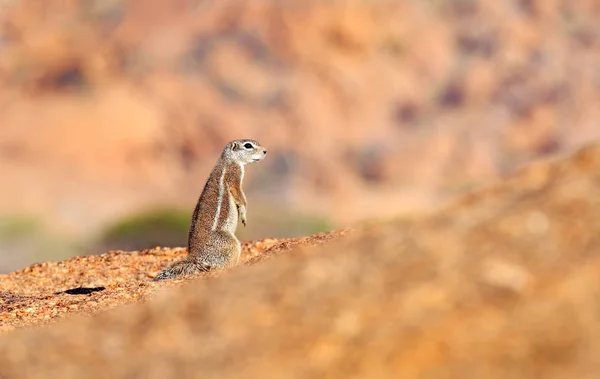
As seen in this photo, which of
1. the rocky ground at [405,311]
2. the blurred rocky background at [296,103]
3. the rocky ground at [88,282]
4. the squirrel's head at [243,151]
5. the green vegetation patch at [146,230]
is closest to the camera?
the rocky ground at [405,311]

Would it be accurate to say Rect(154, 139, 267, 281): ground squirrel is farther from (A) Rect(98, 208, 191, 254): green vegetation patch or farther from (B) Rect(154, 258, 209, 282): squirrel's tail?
(A) Rect(98, 208, 191, 254): green vegetation patch

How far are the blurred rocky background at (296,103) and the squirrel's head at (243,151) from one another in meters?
28.2

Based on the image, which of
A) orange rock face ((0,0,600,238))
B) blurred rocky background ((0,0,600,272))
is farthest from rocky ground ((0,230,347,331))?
orange rock face ((0,0,600,238))

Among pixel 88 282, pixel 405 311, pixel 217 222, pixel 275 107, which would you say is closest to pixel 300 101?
pixel 275 107

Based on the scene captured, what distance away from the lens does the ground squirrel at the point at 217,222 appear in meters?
11.2

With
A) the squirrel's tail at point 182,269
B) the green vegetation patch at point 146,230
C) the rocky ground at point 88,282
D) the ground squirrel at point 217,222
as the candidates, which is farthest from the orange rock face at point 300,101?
the squirrel's tail at point 182,269

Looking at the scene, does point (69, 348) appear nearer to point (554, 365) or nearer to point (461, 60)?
point (554, 365)

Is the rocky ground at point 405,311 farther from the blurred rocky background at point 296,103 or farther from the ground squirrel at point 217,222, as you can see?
the blurred rocky background at point 296,103

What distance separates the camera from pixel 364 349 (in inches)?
195

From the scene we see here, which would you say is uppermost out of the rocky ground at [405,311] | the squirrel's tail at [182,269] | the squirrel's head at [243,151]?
the squirrel's head at [243,151]

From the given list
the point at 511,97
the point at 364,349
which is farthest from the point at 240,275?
the point at 511,97

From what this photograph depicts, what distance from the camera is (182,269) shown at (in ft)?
36.1

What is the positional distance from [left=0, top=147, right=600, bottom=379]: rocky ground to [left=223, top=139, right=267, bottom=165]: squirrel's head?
21.5 feet

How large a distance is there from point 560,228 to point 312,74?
47.4 m
